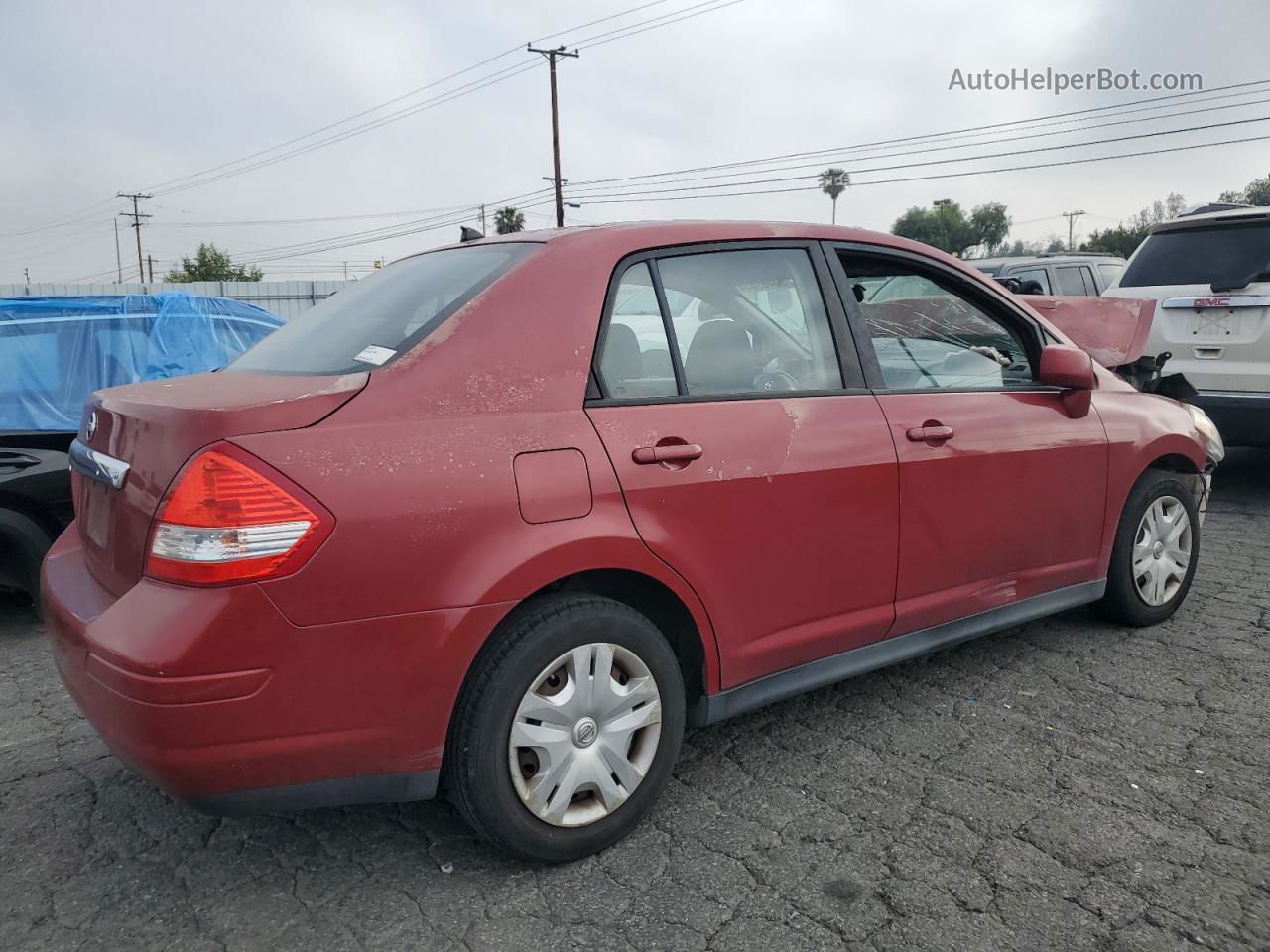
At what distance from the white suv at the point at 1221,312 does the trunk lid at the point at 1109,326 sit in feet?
6.33

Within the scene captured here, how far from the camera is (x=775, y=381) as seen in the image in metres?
2.87

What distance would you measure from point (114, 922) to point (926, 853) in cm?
201

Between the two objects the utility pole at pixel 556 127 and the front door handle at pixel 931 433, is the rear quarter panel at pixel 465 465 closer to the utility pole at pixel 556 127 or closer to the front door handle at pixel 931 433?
the front door handle at pixel 931 433

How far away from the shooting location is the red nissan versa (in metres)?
2.02

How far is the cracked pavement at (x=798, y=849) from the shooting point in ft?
7.22

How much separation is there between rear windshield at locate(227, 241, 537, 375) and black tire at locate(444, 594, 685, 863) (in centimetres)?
74

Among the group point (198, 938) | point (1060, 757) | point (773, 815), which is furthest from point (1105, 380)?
point (198, 938)

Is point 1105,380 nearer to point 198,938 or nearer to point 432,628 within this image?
point 432,628

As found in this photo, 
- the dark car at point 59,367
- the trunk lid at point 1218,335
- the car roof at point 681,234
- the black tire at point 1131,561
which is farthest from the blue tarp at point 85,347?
the trunk lid at point 1218,335

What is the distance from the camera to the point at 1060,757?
2.98 metres

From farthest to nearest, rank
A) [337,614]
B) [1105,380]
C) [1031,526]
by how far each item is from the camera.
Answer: [1105,380] → [1031,526] → [337,614]

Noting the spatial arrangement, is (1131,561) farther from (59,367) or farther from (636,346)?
(59,367)

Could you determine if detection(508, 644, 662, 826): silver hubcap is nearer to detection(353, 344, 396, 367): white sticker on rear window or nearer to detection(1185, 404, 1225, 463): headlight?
detection(353, 344, 396, 367): white sticker on rear window

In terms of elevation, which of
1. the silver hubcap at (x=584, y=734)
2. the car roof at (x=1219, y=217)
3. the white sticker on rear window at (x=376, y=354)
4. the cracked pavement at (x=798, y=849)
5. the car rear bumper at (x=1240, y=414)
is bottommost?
the cracked pavement at (x=798, y=849)
